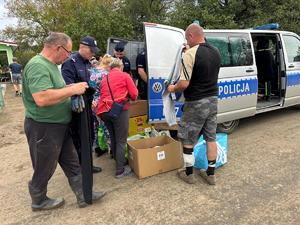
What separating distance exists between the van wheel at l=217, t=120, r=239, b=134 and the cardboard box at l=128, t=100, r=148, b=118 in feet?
4.91

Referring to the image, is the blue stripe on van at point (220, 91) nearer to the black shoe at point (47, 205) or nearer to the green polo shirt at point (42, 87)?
the green polo shirt at point (42, 87)

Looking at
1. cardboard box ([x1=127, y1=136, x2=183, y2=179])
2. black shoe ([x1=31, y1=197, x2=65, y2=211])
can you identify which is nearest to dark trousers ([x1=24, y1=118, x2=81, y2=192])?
black shoe ([x1=31, y1=197, x2=65, y2=211])

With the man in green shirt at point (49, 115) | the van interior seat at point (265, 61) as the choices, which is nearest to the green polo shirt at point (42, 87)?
the man in green shirt at point (49, 115)

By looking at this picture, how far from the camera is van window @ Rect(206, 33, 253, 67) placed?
193 inches

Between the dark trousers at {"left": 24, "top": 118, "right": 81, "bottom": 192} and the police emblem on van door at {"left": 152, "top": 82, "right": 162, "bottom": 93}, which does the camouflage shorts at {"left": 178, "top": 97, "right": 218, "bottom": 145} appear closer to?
the police emblem on van door at {"left": 152, "top": 82, "right": 162, "bottom": 93}

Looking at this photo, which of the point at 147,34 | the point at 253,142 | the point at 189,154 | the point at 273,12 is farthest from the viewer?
the point at 273,12

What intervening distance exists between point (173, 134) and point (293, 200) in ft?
7.60

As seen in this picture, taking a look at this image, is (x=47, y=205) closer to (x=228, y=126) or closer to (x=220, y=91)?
(x=220, y=91)

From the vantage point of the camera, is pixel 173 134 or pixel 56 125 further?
pixel 173 134

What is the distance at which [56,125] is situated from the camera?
2.96 metres

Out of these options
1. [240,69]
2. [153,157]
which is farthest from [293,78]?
[153,157]

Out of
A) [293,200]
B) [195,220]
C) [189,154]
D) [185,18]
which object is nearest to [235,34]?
[189,154]

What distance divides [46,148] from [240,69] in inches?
141

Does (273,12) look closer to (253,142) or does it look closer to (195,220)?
(253,142)
